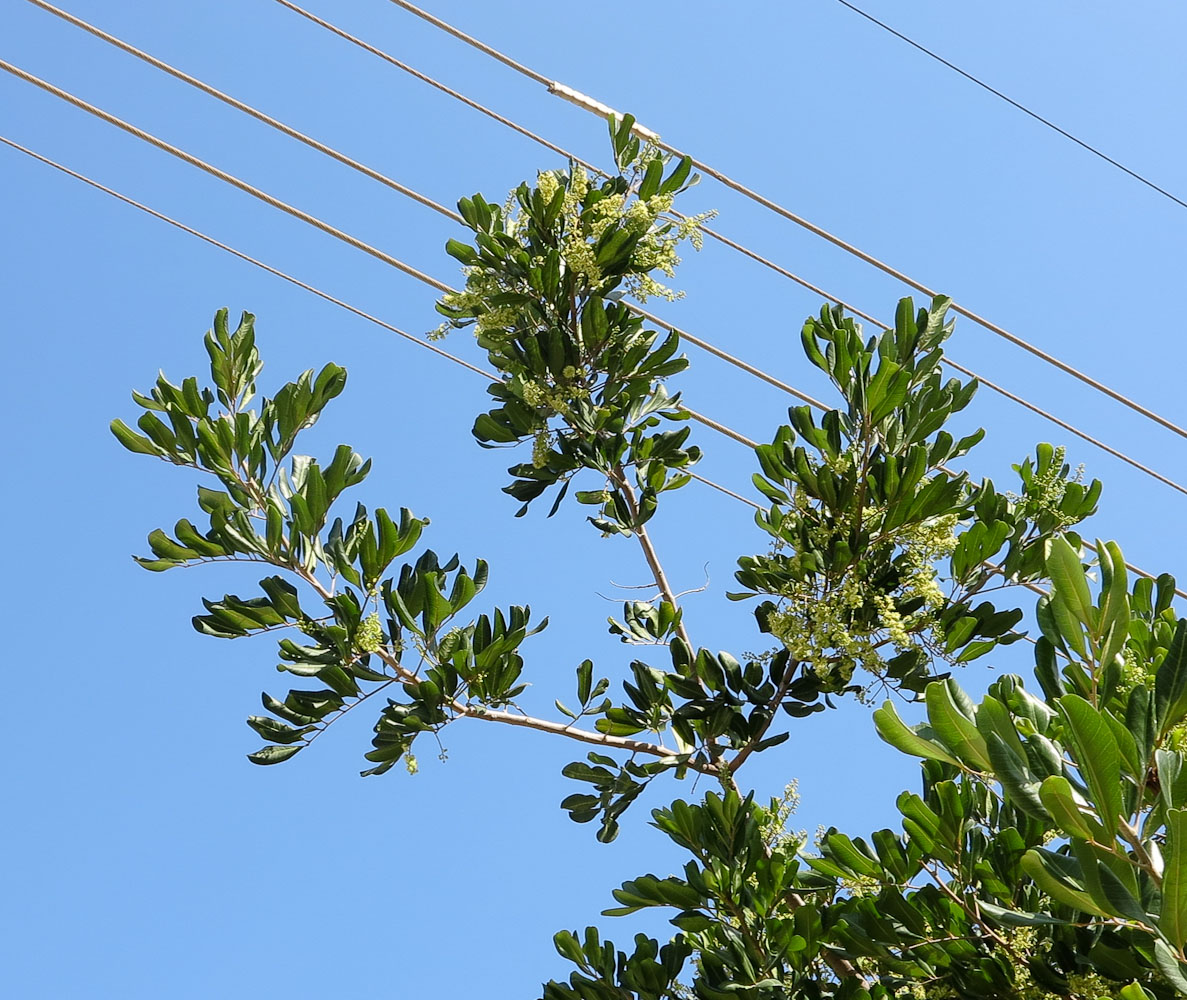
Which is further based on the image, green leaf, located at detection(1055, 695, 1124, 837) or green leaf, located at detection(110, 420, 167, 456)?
green leaf, located at detection(110, 420, 167, 456)

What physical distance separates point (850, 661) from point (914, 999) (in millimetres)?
774

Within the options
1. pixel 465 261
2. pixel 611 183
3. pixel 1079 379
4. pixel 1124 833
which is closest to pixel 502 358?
pixel 465 261

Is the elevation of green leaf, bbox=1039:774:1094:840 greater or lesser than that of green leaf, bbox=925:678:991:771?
lesser

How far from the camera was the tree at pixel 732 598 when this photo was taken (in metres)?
2.47

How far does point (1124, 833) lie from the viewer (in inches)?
65.6

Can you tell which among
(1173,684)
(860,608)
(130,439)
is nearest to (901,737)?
(1173,684)

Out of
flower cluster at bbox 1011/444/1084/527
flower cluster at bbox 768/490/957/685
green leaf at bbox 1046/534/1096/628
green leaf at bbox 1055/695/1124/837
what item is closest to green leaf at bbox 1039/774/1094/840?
green leaf at bbox 1055/695/1124/837

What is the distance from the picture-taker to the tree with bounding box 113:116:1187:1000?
2471mm

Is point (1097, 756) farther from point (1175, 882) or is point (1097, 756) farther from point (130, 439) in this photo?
point (130, 439)

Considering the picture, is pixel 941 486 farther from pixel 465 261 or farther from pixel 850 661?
pixel 465 261

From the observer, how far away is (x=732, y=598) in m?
3.08

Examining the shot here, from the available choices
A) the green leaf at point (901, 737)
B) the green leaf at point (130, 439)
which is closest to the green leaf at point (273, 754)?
the green leaf at point (130, 439)

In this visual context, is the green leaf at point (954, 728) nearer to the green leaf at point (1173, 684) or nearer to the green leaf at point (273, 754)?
the green leaf at point (1173, 684)

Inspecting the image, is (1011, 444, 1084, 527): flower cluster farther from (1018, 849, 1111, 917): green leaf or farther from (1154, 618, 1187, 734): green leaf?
(1018, 849, 1111, 917): green leaf
